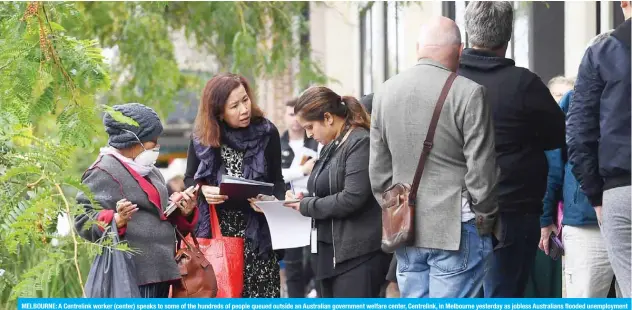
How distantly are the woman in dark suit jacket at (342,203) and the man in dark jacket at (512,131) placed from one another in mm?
647

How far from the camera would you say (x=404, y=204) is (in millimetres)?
Answer: 5574

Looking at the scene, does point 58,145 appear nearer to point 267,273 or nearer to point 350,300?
point 350,300

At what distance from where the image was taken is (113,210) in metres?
5.91

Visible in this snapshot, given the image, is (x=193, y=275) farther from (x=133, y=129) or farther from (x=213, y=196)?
(x=133, y=129)

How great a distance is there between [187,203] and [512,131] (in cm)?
170

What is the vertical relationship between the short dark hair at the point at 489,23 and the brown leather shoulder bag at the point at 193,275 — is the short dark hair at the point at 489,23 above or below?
above

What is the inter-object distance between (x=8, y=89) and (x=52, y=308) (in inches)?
35.3

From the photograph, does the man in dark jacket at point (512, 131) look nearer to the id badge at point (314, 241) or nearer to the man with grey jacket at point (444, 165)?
the man with grey jacket at point (444, 165)

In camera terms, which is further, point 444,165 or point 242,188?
point 242,188

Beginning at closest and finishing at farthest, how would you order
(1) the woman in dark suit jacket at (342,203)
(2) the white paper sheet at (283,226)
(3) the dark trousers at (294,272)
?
(1) the woman in dark suit jacket at (342,203)
(2) the white paper sheet at (283,226)
(3) the dark trousers at (294,272)

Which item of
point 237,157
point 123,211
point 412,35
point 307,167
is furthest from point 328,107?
point 412,35

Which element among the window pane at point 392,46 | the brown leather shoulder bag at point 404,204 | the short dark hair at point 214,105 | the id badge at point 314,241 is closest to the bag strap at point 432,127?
the brown leather shoulder bag at point 404,204

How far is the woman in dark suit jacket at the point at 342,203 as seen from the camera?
6438mm

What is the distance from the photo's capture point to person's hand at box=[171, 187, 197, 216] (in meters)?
6.55
